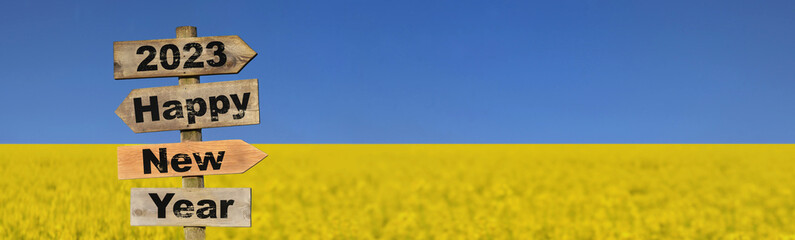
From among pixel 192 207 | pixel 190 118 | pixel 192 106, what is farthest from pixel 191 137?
pixel 192 207

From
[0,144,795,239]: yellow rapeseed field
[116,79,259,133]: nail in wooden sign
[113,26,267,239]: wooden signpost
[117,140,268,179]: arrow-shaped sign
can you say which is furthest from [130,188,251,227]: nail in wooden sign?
[0,144,795,239]: yellow rapeseed field

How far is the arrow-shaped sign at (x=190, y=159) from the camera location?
5.54 m

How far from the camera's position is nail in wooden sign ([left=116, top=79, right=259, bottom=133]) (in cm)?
543

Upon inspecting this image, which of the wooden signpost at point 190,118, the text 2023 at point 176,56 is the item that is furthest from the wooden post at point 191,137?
the text 2023 at point 176,56

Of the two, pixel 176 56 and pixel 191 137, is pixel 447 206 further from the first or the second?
pixel 176 56

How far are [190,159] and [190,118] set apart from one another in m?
0.37

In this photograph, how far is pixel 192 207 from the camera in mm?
5707

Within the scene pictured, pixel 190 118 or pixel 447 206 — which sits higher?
pixel 190 118

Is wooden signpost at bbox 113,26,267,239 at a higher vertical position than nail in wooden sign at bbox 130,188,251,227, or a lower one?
higher

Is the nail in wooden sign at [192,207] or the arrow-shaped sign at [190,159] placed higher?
the arrow-shaped sign at [190,159]

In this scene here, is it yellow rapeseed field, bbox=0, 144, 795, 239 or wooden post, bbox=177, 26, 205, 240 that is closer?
wooden post, bbox=177, 26, 205, 240

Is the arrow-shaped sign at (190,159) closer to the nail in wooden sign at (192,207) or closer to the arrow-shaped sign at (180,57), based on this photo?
the nail in wooden sign at (192,207)

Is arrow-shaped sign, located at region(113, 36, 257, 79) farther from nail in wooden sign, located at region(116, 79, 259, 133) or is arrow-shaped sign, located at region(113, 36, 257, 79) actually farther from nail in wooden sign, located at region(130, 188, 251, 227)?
nail in wooden sign, located at region(130, 188, 251, 227)

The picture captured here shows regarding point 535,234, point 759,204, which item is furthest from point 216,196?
point 759,204
